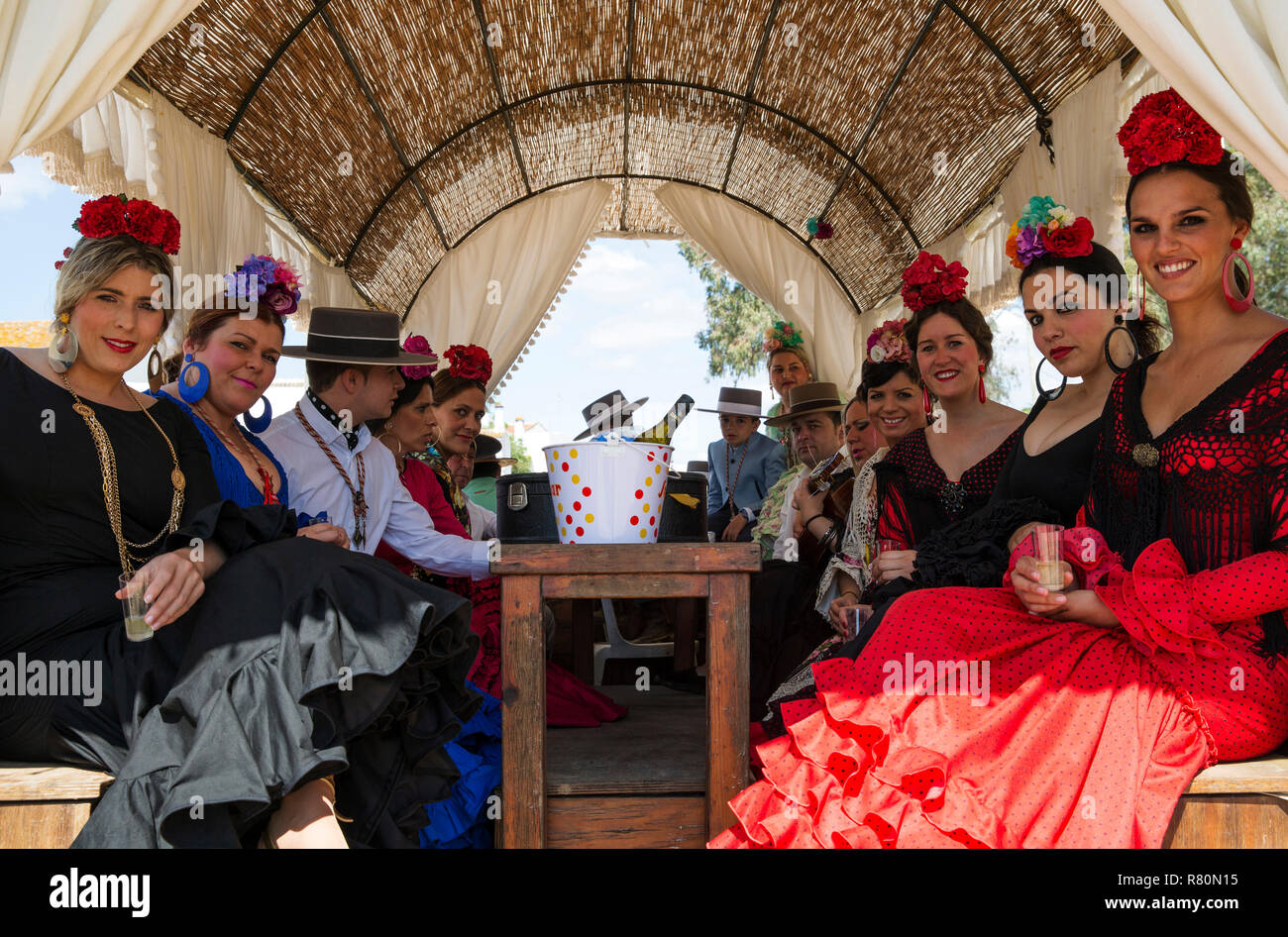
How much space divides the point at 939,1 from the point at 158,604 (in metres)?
4.54

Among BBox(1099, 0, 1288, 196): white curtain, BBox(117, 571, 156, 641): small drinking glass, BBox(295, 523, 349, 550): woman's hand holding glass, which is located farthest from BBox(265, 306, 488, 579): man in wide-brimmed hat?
BBox(1099, 0, 1288, 196): white curtain

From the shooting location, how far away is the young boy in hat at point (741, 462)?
19.6 ft

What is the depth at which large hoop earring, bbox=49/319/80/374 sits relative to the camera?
226 centimetres

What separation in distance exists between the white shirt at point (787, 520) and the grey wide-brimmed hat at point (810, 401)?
636 millimetres

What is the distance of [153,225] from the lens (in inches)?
96.0

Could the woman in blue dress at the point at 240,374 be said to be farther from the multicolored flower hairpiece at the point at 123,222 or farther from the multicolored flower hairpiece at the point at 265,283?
the multicolored flower hairpiece at the point at 123,222

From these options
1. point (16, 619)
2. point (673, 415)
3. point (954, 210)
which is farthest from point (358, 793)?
point (954, 210)

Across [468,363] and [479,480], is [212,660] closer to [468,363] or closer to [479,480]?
[468,363]

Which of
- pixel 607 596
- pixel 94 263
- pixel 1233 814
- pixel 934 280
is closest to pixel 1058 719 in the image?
pixel 1233 814

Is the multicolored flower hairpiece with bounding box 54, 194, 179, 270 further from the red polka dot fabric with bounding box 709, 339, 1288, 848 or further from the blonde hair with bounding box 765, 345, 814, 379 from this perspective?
the blonde hair with bounding box 765, 345, 814, 379

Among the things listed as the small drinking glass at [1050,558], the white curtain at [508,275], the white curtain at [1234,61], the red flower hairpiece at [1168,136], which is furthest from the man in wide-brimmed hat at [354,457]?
the white curtain at [508,275]

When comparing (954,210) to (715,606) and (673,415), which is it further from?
(715,606)

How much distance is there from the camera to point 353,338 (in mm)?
3705

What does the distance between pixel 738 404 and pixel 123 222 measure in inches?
158
